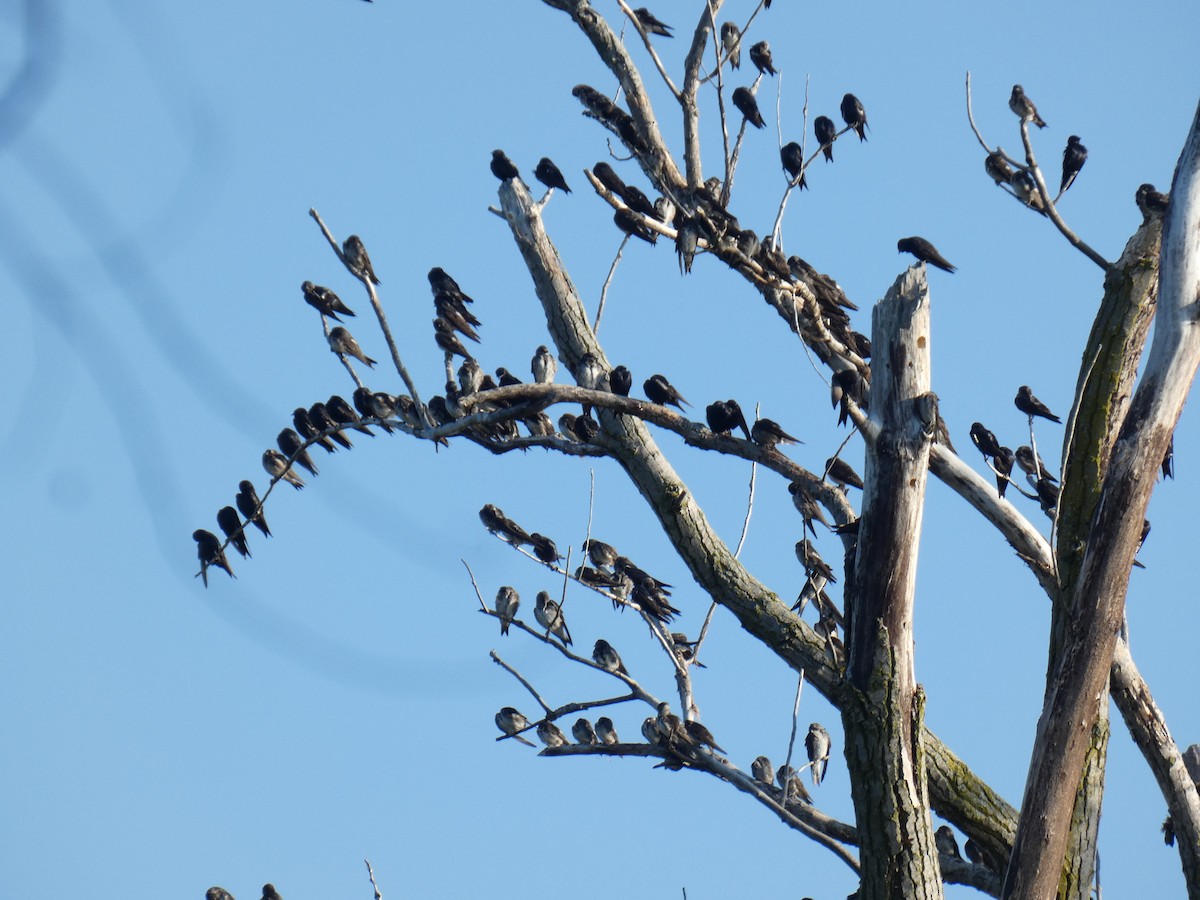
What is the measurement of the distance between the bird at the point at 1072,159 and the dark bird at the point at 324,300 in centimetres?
645

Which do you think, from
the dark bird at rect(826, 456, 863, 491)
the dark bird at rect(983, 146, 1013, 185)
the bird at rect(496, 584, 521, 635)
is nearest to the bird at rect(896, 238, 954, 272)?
the dark bird at rect(983, 146, 1013, 185)

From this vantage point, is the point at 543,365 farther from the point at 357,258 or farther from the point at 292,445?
the point at 357,258

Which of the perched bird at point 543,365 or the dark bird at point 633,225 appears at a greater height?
the perched bird at point 543,365

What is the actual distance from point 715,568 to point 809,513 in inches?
104

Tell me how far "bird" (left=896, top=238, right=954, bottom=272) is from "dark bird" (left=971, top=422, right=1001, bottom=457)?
1.40 meters

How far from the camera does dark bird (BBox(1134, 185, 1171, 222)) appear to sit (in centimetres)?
756

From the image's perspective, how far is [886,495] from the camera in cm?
584

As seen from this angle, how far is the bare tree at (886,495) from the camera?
582 centimetres

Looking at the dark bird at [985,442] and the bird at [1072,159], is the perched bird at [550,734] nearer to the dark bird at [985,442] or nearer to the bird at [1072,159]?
the dark bird at [985,442]

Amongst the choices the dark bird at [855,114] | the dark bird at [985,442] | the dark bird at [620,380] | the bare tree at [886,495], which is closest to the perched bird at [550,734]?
the bare tree at [886,495]

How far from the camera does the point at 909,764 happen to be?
229 inches

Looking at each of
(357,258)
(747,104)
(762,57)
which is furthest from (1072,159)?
(357,258)

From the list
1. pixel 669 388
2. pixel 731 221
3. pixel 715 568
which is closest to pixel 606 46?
pixel 731 221

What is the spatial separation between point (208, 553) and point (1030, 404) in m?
7.10
